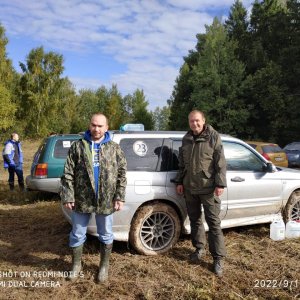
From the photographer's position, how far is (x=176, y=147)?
5.50 metres

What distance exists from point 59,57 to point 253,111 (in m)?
20.1

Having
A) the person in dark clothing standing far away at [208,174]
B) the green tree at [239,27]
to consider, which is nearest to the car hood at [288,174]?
the person in dark clothing standing far away at [208,174]

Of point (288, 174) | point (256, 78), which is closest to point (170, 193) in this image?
point (288, 174)

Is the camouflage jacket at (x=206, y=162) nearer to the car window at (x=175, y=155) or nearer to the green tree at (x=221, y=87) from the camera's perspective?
the car window at (x=175, y=155)

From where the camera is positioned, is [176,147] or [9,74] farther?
[9,74]

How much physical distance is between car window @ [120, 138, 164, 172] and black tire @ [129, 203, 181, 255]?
1.76ft

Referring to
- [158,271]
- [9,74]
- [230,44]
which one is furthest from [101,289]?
[230,44]

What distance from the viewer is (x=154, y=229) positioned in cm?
514

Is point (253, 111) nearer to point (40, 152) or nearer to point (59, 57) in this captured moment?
point (59, 57)

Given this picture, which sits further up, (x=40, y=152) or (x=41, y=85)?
(x=41, y=85)

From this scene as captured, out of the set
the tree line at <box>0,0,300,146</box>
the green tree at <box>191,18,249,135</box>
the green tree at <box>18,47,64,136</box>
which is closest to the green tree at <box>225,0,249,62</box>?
the tree line at <box>0,0,300,146</box>

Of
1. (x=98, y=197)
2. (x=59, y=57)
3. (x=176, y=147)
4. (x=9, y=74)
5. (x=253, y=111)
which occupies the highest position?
(x=59, y=57)

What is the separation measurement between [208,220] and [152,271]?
0.92 m

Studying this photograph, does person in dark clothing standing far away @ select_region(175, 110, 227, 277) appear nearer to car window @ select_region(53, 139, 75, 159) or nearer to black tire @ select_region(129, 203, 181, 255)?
black tire @ select_region(129, 203, 181, 255)
